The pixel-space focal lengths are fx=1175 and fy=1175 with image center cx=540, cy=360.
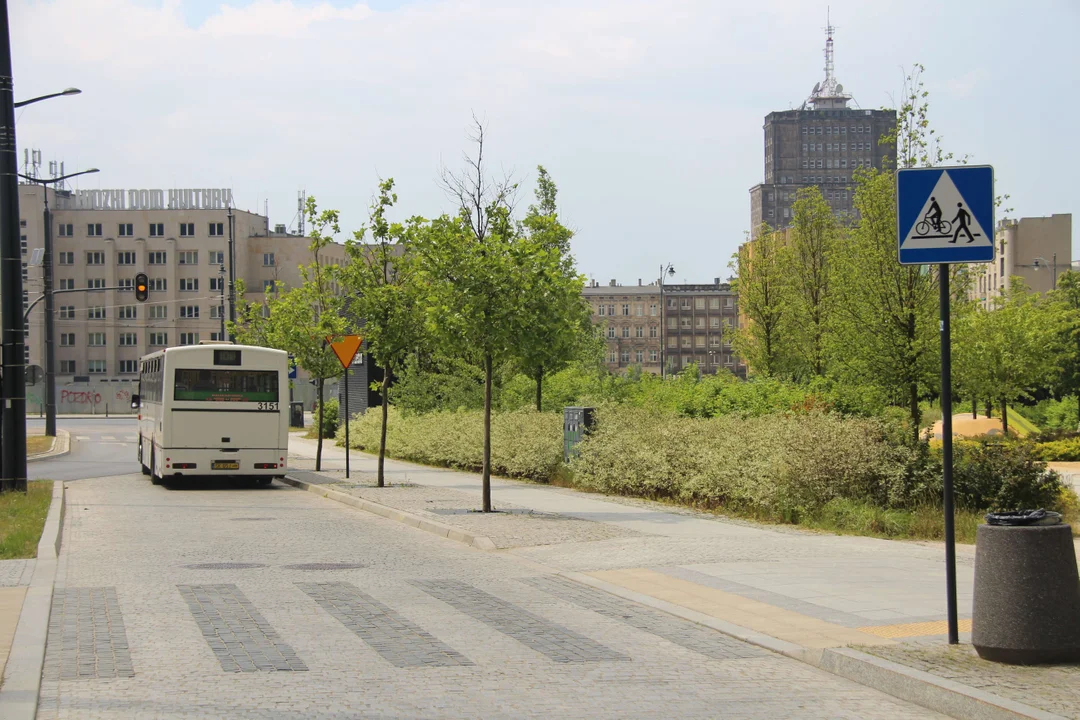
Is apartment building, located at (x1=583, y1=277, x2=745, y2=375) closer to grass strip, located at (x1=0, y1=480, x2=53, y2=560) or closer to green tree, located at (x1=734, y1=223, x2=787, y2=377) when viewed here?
green tree, located at (x1=734, y1=223, x2=787, y2=377)

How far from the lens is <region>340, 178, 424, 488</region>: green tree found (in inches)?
885

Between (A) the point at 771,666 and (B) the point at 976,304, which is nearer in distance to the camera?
(A) the point at 771,666

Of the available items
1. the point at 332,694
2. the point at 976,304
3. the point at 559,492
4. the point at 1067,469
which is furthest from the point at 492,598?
the point at 1067,469

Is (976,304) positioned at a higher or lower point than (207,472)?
higher

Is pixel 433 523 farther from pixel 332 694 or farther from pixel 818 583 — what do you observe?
pixel 332 694

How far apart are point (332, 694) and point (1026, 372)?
36.1 metres

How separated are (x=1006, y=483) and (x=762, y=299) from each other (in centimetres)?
2490

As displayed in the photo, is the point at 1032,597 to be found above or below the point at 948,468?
below

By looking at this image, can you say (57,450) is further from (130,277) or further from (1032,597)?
(130,277)

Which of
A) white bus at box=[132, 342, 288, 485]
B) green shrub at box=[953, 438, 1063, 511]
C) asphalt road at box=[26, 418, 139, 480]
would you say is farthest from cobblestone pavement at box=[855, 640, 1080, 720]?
asphalt road at box=[26, 418, 139, 480]

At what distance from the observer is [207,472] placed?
24.1 metres

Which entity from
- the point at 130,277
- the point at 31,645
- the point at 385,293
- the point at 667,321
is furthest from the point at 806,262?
the point at 667,321

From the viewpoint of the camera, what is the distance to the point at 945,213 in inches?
306

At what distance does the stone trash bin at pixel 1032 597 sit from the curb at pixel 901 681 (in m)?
0.58
